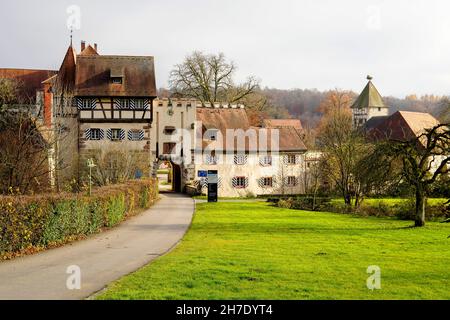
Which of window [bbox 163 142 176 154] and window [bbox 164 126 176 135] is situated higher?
window [bbox 164 126 176 135]

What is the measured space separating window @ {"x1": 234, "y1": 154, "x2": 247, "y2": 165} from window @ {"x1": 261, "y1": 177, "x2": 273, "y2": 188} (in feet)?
7.65

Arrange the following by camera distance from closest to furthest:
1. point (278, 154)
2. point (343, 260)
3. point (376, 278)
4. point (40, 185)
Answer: point (376, 278)
point (343, 260)
point (40, 185)
point (278, 154)

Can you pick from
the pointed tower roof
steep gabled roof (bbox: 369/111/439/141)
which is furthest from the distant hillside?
steep gabled roof (bbox: 369/111/439/141)

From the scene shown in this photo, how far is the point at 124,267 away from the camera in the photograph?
41.1ft

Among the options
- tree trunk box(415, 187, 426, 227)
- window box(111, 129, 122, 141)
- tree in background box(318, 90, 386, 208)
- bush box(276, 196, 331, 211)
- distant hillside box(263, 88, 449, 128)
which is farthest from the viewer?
distant hillside box(263, 88, 449, 128)

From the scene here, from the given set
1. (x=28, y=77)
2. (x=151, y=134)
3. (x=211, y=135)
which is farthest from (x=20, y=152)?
(x=211, y=135)

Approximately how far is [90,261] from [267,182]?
34.2 metres

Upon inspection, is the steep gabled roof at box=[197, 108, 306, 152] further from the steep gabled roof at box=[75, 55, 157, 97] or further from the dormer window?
the dormer window

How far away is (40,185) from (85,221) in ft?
29.6

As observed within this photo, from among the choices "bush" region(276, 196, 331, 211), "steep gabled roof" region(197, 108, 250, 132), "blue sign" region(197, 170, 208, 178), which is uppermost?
"steep gabled roof" region(197, 108, 250, 132)

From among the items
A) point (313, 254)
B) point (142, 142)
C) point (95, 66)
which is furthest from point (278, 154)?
point (313, 254)

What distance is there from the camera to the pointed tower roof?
Answer: 3418 inches

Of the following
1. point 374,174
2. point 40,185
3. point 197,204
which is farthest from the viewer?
point 197,204
